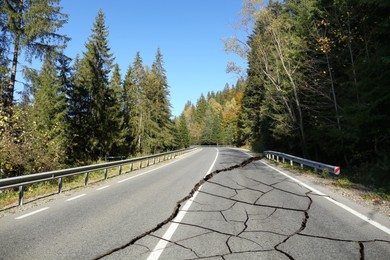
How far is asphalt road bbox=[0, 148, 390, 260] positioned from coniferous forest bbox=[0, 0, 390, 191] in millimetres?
5592

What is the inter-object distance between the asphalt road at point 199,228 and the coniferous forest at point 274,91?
18.3 feet

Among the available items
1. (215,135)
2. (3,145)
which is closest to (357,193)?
(3,145)

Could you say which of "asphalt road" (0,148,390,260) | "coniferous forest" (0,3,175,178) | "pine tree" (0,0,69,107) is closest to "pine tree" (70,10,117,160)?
"coniferous forest" (0,3,175,178)

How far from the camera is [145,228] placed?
5312 mm

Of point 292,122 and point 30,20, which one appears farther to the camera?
point 292,122

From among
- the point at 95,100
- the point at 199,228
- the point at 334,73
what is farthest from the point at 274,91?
the point at 199,228

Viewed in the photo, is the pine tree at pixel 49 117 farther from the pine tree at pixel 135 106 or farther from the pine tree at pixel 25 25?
the pine tree at pixel 135 106

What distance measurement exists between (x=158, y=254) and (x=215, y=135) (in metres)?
100

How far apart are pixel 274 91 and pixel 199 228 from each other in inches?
900

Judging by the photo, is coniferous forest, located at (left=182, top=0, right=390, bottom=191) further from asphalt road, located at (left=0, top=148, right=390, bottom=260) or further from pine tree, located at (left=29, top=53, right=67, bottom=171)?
pine tree, located at (left=29, top=53, right=67, bottom=171)

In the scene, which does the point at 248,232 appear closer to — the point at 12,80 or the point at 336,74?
the point at 12,80

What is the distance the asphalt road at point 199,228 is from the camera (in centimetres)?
414

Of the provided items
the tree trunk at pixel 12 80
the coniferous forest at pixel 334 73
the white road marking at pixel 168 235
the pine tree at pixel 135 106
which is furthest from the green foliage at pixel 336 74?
the pine tree at pixel 135 106

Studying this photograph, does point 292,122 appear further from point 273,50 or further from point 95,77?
point 95,77
